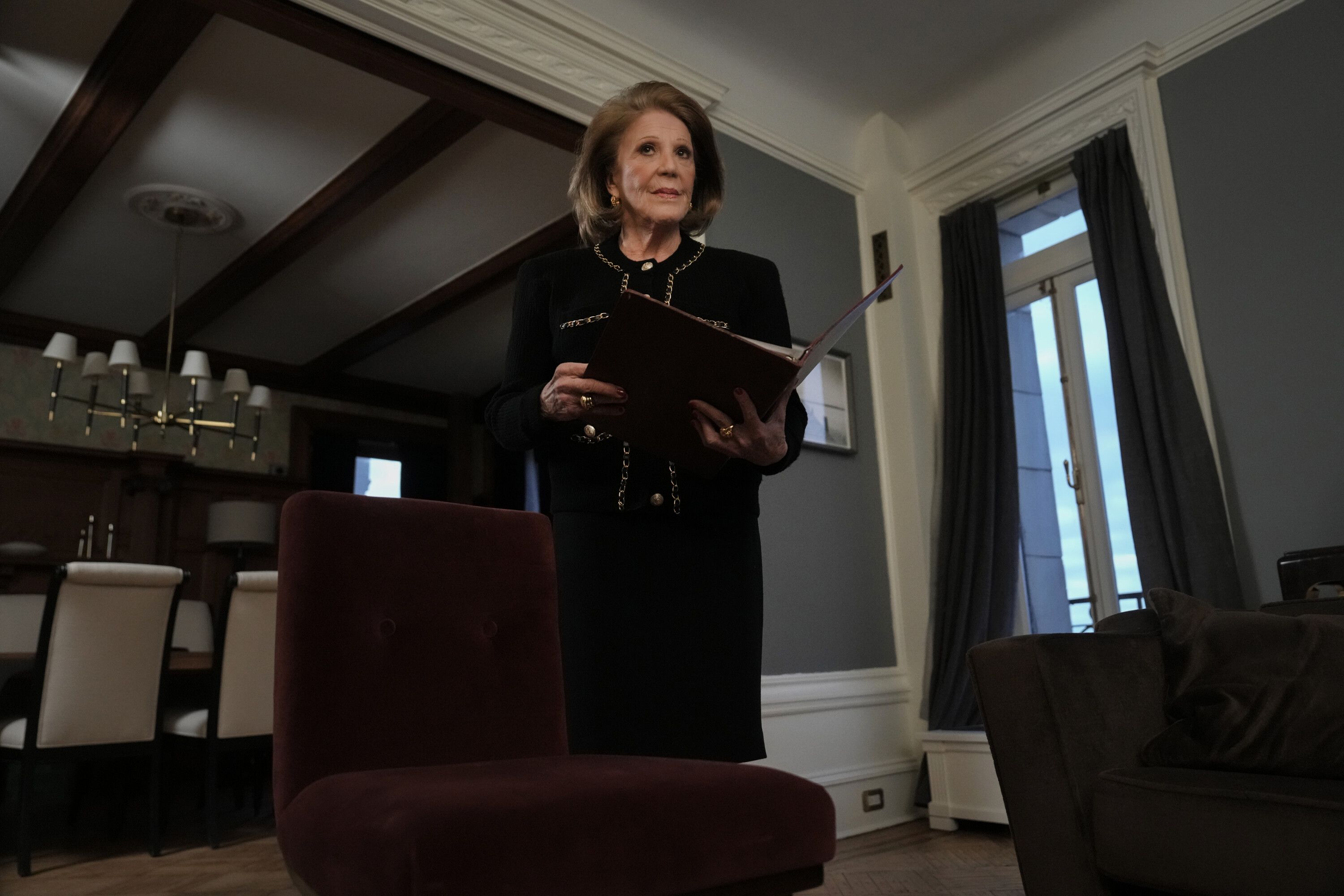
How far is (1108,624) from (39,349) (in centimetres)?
649

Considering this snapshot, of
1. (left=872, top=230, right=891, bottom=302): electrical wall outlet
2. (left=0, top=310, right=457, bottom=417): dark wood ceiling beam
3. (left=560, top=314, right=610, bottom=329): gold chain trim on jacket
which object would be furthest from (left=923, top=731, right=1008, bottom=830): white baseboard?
(left=0, top=310, right=457, bottom=417): dark wood ceiling beam

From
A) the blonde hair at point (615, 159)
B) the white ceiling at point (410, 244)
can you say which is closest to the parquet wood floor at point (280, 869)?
the blonde hair at point (615, 159)

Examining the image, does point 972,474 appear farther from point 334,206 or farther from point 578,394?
point 334,206

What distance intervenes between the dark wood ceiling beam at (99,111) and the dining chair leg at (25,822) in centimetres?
244

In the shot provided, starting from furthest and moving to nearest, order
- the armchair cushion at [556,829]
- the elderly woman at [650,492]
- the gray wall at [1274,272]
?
the gray wall at [1274,272], the elderly woman at [650,492], the armchair cushion at [556,829]

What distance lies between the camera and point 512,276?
524 cm

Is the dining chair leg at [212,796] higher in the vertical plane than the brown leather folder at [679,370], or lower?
lower

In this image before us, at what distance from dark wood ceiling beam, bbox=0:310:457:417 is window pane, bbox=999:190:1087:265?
191 inches

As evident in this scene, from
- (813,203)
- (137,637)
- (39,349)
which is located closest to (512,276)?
(813,203)

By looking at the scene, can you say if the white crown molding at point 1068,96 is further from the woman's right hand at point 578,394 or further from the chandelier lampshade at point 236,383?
the chandelier lampshade at point 236,383

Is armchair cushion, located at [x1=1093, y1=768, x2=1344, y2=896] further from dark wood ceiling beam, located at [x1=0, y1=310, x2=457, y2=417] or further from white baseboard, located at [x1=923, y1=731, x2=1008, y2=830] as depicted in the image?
dark wood ceiling beam, located at [x1=0, y1=310, x2=457, y2=417]

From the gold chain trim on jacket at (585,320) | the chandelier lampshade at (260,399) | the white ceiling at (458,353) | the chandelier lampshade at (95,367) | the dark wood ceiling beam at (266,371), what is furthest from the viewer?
the white ceiling at (458,353)

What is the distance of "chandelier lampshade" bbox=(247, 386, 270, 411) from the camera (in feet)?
16.1

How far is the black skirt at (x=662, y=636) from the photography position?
3.59 feet
